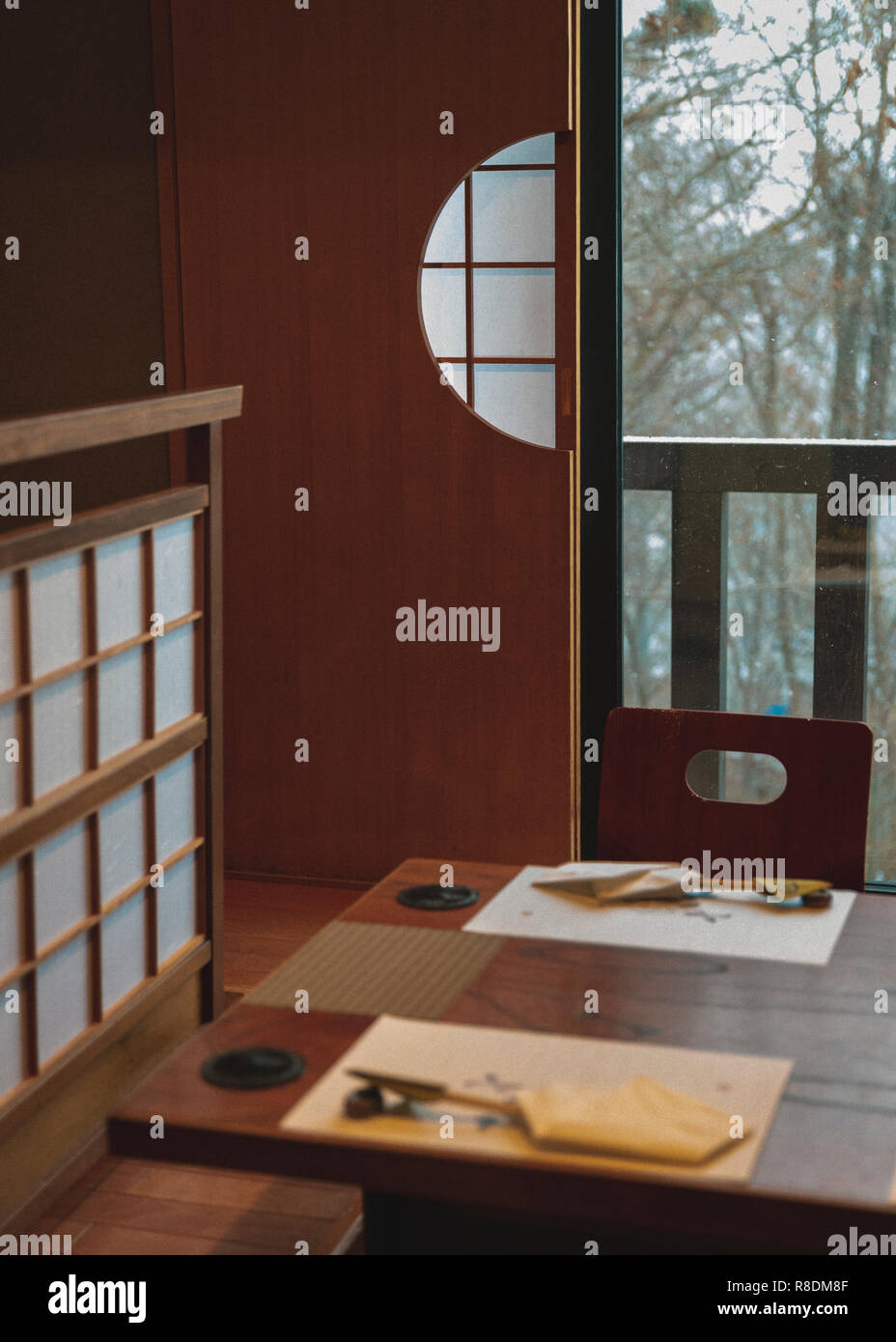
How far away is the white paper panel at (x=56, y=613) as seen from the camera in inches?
82.1

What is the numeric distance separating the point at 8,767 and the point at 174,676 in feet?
1.81

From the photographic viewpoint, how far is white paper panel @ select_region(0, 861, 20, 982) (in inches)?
81.2

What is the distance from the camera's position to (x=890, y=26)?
3254mm

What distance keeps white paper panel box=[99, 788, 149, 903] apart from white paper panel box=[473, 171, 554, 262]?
1.73m

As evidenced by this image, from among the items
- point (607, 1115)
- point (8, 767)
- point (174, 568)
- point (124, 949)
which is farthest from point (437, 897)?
point (174, 568)

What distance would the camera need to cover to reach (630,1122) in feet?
3.77

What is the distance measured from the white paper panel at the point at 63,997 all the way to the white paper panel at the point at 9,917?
0.08 metres

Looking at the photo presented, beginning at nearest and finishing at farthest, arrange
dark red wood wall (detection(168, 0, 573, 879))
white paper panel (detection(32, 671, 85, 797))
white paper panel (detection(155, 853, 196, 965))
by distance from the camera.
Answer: white paper panel (detection(32, 671, 85, 797)) → white paper panel (detection(155, 853, 196, 965)) → dark red wood wall (detection(168, 0, 573, 879))

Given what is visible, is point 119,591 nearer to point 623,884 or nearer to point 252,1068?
point 623,884

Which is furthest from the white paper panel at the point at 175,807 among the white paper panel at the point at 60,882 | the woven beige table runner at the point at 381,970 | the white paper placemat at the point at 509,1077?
the white paper placemat at the point at 509,1077

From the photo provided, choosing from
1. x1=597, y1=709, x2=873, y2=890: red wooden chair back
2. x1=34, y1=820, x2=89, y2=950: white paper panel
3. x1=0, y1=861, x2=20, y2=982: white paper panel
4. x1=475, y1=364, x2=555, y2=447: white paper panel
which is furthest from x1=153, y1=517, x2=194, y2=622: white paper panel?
x1=475, y1=364, x2=555, y2=447: white paper panel

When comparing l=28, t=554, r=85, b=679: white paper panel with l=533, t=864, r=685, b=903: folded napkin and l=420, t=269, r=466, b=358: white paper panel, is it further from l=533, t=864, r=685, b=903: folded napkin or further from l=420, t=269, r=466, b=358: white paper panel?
l=420, t=269, r=466, b=358: white paper panel

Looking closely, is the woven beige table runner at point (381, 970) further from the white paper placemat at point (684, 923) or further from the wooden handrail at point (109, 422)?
the wooden handrail at point (109, 422)

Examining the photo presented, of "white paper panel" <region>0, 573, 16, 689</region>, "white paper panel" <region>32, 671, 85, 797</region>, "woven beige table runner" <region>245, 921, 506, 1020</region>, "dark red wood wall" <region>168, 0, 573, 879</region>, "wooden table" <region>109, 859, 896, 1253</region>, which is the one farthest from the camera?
"dark red wood wall" <region>168, 0, 573, 879</region>
